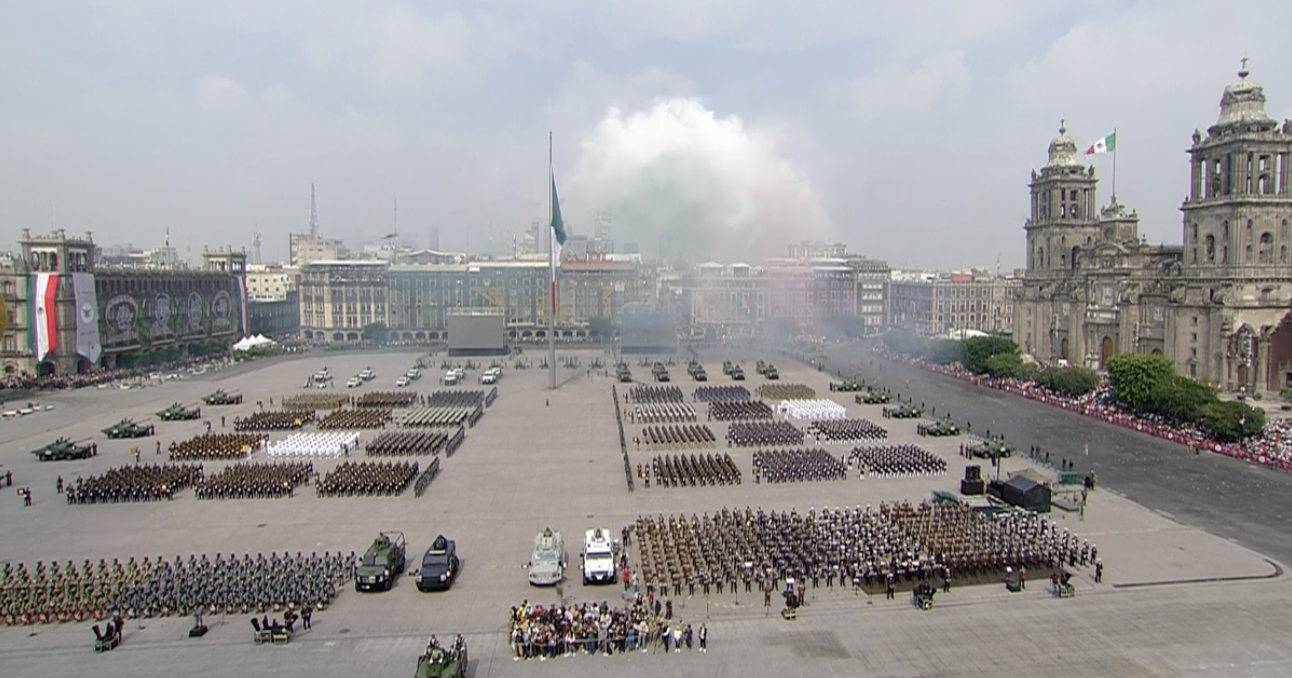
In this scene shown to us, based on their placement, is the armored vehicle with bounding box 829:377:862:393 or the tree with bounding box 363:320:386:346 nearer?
the armored vehicle with bounding box 829:377:862:393

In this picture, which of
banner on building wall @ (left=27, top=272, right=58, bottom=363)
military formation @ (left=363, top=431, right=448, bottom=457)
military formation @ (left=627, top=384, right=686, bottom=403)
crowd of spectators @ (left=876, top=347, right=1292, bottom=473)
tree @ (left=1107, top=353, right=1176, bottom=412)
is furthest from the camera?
banner on building wall @ (left=27, top=272, right=58, bottom=363)

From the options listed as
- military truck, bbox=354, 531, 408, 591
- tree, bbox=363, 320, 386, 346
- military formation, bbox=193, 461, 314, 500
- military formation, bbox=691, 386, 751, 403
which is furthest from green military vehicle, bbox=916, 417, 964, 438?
tree, bbox=363, 320, 386, 346

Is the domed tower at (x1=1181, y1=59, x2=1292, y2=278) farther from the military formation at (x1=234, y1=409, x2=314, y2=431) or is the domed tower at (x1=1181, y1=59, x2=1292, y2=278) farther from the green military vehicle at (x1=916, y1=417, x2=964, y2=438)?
the military formation at (x1=234, y1=409, x2=314, y2=431)

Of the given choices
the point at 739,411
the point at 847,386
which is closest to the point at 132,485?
the point at 739,411

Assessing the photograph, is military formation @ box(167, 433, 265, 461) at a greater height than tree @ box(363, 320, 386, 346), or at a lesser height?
lesser

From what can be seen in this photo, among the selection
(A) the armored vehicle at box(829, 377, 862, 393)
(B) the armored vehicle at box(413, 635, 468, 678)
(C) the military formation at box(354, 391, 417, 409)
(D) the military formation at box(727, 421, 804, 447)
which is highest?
(A) the armored vehicle at box(829, 377, 862, 393)

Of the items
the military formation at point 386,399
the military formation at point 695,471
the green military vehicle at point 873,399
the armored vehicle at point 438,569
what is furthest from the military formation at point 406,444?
the green military vehicle at point 873,399

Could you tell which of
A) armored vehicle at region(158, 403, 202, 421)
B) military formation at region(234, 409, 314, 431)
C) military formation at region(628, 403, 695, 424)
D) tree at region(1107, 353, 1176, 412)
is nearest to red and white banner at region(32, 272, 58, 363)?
armored vehicle at region(158, 403, 202, 421)

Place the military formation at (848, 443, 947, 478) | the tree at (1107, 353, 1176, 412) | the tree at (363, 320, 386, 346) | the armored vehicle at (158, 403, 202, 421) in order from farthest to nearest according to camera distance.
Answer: the tree at (363, 320, 386, 346) → the armored vehicle at (158, 403, 202, 421) → the tree at (1107, 353, 1176, 412) → the military formation at (848, 443, 947, 478)
